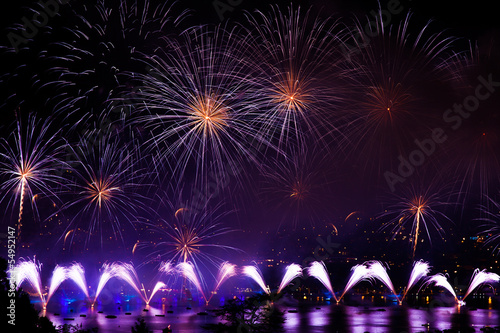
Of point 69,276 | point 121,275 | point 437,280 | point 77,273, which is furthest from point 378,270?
point 69,276

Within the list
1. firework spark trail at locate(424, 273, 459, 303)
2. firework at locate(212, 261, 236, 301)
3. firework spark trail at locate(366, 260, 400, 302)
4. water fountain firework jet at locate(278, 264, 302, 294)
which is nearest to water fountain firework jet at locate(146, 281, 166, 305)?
firework at locate(212, 261, 236, 301)

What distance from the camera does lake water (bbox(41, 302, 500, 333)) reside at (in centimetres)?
3975

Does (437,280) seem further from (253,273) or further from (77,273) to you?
(77,273)

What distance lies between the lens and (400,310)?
53625 millimetres

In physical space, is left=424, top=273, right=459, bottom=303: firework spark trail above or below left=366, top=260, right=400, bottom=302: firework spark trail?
below

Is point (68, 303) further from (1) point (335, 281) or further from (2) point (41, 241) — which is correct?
(1) point (335, 281)

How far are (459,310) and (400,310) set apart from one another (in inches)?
232

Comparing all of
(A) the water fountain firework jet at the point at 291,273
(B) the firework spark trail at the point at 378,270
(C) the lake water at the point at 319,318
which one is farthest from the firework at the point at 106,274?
(B) the firework spark trail at the point at 378,270

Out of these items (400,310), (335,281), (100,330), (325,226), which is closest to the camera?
(100,330)

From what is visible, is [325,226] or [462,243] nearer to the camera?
[462,243]

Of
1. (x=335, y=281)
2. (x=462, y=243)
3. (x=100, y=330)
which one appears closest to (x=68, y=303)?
(x=100, y=330)

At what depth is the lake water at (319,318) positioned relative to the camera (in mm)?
39750

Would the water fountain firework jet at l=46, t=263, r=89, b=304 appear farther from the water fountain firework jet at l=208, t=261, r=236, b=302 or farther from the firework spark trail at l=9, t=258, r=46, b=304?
the water fountain firework jet at l=208, t=261, r=236, b=302

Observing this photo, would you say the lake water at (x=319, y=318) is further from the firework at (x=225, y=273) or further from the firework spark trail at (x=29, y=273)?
the firework at (x=225, y=273)
